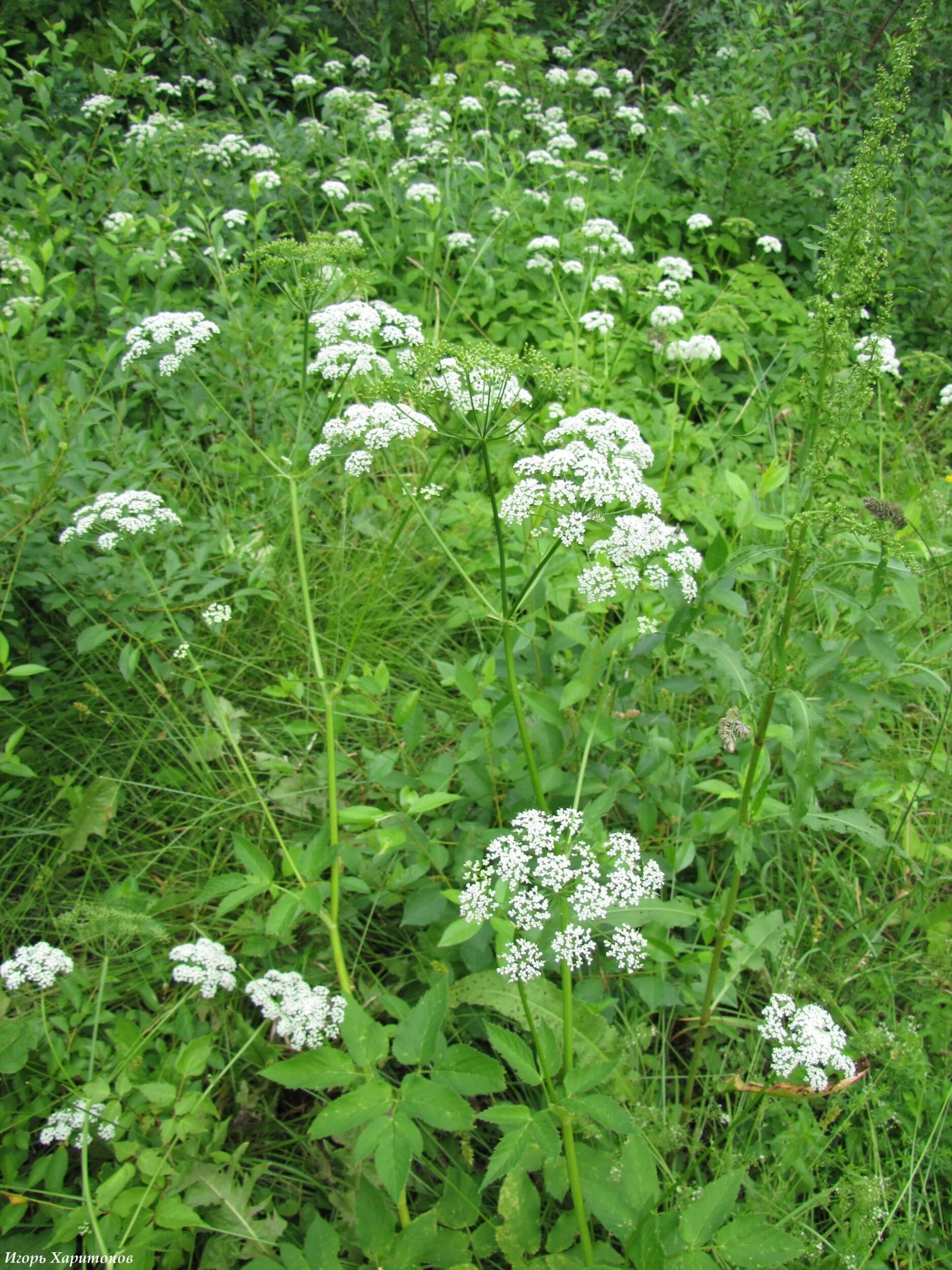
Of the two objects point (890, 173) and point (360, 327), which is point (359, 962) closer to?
point (360, 327)

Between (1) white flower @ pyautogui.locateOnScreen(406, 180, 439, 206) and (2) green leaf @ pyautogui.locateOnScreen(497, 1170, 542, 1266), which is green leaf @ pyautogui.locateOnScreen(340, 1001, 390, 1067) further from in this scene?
(1) white flower @ pyautogui.locateOnScreen(406, 180, 439, 206)

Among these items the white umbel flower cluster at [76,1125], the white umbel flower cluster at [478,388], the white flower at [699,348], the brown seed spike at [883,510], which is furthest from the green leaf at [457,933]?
the white flower at [699,348]

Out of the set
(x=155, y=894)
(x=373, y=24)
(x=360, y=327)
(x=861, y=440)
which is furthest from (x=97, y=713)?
(x=373, y=24)

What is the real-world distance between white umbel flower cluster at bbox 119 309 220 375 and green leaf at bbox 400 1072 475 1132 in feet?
6.62

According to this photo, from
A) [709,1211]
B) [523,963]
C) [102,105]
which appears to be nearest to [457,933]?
[523,963]

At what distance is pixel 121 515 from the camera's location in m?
2.29

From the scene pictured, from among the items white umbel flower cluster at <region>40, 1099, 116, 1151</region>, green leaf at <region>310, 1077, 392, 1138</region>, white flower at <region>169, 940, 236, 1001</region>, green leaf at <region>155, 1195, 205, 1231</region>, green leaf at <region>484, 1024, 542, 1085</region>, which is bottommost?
white umbel flower cluster at <region>40, 1099, 116, 1151</region>

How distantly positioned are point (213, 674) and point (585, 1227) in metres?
1.80

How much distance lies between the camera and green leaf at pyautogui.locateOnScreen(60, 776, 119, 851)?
91.1 inches

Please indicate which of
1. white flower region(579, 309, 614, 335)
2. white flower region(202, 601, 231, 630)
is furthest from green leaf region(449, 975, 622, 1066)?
white flower region(579, 309, 614, 335)

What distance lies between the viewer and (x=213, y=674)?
2609mm

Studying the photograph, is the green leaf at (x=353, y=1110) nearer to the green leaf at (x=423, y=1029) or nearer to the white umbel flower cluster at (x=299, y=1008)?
the green leaf at (x=423, y=1029)

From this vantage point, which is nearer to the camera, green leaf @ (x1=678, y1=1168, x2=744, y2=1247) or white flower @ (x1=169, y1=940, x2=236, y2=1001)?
green leaf @ (x1=678, y1=1168, x2=744, y2=1247)

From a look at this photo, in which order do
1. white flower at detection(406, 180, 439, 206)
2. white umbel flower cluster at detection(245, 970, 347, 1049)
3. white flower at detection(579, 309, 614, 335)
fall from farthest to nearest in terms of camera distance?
white flower at detection(406, 180, 439, 206) → white flower at detection(579, 309, 614, 335) → white umbel flower cluster at detection(245, 970, 347, 1049)
